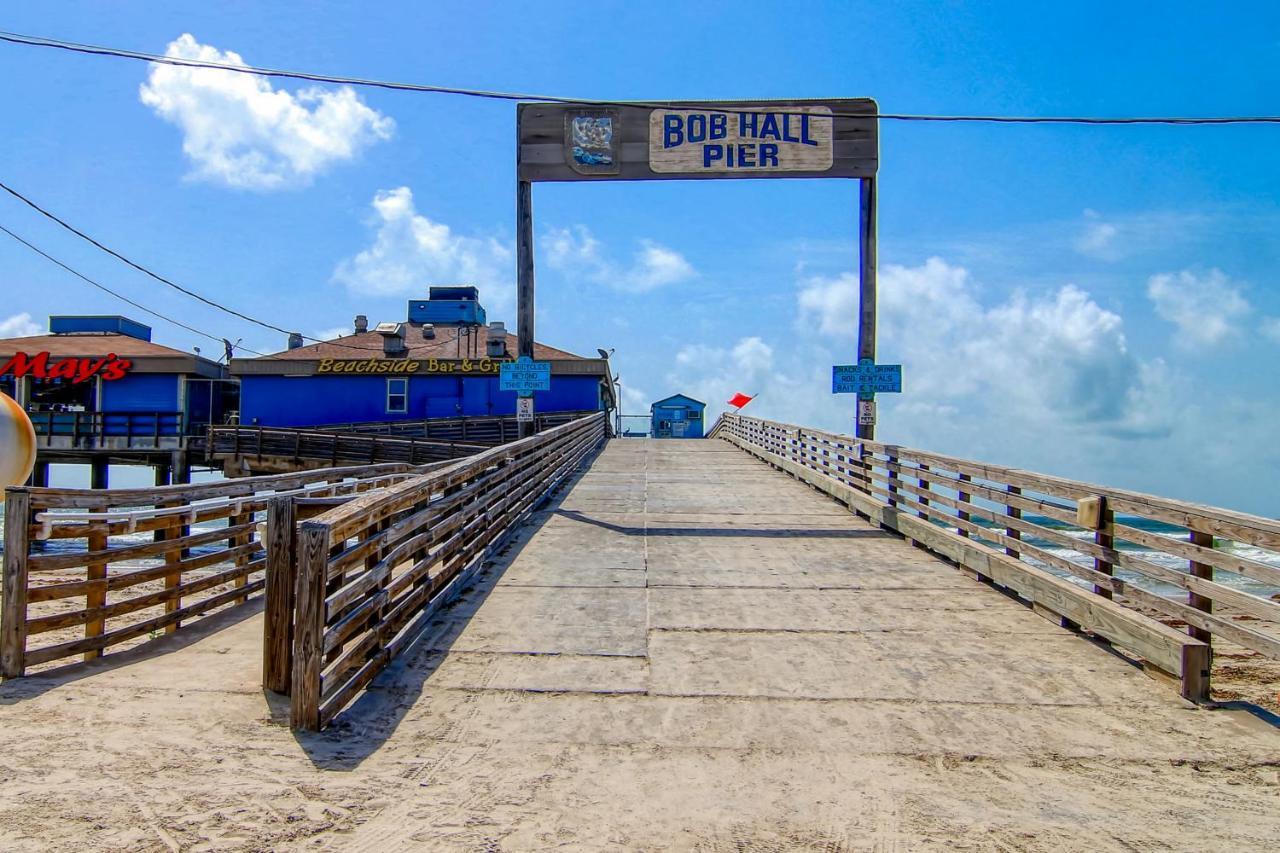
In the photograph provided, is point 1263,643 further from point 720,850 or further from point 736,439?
point 736,439

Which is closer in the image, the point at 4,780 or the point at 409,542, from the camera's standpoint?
the point at 4,780

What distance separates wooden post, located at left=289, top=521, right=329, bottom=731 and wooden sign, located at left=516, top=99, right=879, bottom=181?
1320 cm

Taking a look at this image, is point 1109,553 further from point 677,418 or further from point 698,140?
point 677,418

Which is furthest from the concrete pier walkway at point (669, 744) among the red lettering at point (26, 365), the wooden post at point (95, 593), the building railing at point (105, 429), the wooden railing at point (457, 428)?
the red lettering at point (26, 365)

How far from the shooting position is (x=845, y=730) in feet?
17.3

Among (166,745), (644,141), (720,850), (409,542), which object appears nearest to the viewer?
(720,850)

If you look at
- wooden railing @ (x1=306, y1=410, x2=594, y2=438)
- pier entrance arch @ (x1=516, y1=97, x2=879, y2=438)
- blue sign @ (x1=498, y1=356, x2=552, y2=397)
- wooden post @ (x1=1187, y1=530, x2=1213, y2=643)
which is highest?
pier entrance arch @ (x1=516, y1=97, x2=879, y2=438)

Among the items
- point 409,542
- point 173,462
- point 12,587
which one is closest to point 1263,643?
point 409,542

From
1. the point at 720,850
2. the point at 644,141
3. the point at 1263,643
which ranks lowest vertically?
the point at 720,850

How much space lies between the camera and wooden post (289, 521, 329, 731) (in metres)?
5.00

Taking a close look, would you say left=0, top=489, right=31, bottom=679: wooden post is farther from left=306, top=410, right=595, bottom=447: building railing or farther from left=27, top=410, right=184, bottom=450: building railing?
left=27, top=410, right=184, bottom=450: building railing

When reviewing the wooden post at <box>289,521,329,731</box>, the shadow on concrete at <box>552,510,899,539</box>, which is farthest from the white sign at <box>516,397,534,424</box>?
the wooden post at <box>289,521,329,731</box>

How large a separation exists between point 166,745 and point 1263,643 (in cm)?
670

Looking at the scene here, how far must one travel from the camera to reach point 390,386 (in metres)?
38.1
